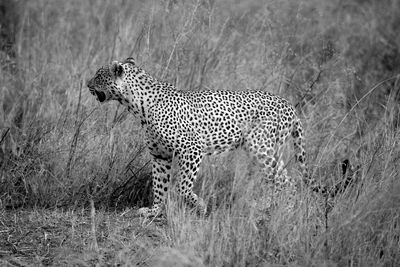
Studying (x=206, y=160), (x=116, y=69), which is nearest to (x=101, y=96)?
(x=116, y=69)

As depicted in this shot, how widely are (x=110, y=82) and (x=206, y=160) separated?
1.47 meters

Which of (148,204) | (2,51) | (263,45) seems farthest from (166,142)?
(2,51)

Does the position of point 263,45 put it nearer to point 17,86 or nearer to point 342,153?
point 342,153

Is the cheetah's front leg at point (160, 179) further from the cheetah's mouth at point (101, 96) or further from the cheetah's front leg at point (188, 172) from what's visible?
the cheetah's mouth at point (101, 96)

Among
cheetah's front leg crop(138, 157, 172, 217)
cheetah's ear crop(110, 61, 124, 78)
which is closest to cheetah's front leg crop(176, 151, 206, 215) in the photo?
cheetah's front leg crop(138, 157, 172, 217)

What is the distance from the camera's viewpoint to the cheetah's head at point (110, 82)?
7500 mm

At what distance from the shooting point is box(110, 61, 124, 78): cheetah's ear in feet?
24.4

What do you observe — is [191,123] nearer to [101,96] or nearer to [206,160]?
[206,160]

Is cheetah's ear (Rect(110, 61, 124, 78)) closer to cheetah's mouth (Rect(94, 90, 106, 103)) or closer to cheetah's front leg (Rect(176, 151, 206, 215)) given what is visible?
cheetah's mouth (Rect(94, 90, 106, 103))

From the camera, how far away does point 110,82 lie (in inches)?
297

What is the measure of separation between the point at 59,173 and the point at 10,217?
88 cm

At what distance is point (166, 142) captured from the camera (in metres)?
7.54

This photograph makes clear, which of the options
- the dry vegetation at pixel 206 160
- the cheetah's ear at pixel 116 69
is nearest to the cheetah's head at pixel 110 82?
the cheetah's ear at pixel 116 69

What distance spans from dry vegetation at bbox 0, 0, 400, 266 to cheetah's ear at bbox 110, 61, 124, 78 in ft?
→ 1.95
